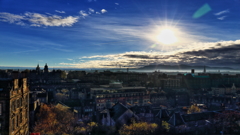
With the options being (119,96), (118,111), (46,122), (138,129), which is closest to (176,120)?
(138,129)

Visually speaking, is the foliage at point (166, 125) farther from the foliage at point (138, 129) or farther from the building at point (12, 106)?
the building at point (12, 106)

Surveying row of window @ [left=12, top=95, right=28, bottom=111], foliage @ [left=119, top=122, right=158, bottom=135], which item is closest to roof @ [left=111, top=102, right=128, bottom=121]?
foliage @ [left=119, top=122, right=158, bottom=135]

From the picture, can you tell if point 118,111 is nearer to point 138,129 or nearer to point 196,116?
point 138,129

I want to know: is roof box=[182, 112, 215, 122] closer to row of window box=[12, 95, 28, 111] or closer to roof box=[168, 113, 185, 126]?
roof box=[168, 113, 185, 126]

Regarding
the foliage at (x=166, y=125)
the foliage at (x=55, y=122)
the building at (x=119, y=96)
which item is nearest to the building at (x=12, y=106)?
the foliage at (x=55, y=122)

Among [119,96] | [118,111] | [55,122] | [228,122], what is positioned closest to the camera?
[55,122]

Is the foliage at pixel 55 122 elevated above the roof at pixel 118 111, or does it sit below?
below
